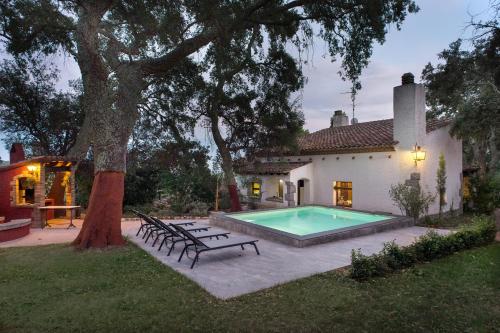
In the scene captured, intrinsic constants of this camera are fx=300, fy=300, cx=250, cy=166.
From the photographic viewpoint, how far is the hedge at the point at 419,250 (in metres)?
6.15

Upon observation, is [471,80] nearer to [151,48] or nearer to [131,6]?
[151,48]

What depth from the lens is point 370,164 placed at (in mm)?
15812

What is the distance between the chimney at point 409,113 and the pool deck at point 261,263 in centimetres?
625

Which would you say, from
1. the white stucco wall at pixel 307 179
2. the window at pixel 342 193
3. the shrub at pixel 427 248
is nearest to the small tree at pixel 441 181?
the window at pixel 342 193

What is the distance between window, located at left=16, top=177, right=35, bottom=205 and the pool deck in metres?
6.25

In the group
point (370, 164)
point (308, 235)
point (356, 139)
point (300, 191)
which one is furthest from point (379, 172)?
point (308, 235)

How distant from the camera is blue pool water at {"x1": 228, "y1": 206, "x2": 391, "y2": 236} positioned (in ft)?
41.7

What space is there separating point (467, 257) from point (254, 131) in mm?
10637

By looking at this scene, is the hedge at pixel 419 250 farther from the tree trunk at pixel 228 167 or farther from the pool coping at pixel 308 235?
the tree trunk at pixel 228 167

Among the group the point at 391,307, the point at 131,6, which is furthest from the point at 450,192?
the point at 131,6

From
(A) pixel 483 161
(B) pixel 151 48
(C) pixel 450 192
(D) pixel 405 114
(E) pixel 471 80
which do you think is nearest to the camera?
(B) pixel 151 48

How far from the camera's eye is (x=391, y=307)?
480 centimetres

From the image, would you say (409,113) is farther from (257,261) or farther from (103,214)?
(103,214)

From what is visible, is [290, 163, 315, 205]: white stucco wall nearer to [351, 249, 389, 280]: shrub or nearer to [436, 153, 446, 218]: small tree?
[436, 153, 446, 218]: small tree
